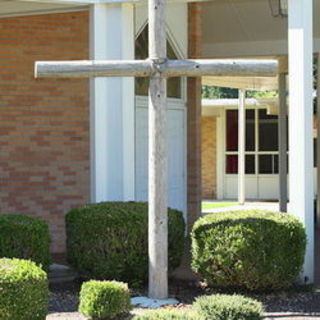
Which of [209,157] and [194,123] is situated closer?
[194,123]

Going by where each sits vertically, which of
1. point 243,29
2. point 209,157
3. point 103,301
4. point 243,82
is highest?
point 243,29

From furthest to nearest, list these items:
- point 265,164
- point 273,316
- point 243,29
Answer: point 265,164
point 243,29
point 273,316

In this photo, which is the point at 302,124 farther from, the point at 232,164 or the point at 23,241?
the point at 232,164

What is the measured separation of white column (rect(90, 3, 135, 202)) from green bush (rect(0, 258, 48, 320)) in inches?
117

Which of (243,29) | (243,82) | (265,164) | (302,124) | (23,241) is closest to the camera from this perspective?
(23,241)

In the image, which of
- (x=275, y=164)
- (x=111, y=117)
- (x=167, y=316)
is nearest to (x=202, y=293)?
(x=111, y=117)

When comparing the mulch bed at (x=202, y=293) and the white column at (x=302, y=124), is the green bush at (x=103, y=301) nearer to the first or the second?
the mulch bed at (x=202, y=293)

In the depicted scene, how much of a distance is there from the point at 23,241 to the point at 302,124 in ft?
11.2

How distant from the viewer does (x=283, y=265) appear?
24.6ft

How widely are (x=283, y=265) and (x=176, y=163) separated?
4.06 metres

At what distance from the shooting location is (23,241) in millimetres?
7484

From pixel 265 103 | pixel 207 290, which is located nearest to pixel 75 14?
pixel 207 290

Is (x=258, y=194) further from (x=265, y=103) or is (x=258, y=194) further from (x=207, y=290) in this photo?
(x=207, y=290)

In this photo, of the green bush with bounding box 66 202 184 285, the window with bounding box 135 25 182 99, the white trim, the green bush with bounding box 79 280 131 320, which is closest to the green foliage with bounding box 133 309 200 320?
the green bush with bounding box 79 280 131 320
